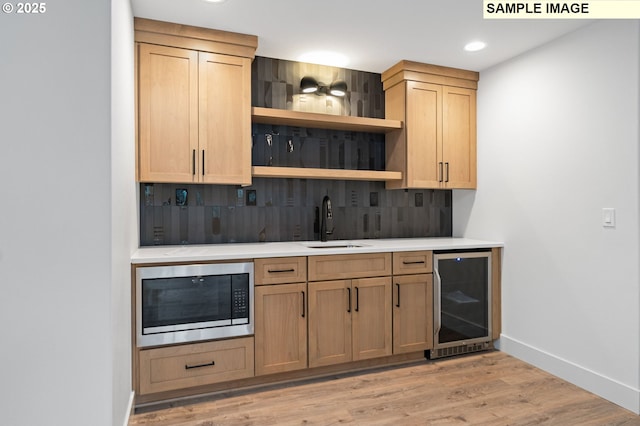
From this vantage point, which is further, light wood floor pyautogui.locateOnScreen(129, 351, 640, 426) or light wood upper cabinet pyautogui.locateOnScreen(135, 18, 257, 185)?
light wood upper cabinet pyautogui.locateOnScreen(135, 18, 257, 185)

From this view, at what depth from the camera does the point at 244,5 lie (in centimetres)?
243

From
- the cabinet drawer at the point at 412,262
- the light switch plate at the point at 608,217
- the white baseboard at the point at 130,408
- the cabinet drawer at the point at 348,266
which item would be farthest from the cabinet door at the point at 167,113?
the light switch plate at the point at 608,217

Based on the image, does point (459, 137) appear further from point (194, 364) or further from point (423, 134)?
point (194, 364)

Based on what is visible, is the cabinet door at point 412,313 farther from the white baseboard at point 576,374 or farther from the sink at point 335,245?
the white baseboard at point 576,374

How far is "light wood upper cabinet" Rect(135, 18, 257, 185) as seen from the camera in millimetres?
2641

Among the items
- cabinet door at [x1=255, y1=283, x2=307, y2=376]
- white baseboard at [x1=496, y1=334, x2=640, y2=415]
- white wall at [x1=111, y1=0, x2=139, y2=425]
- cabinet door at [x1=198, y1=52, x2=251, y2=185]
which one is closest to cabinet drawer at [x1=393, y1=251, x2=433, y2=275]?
cabinet door at [x1=255, y1=283, x2=307, y2=376]

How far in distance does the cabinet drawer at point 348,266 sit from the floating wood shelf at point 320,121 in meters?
1.12

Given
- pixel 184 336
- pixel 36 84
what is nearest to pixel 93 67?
pixel 36 84

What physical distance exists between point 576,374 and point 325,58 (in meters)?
3.03

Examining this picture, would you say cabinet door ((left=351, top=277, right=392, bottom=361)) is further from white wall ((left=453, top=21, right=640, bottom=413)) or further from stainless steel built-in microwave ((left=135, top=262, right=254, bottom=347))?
white wall ((left=453, top=21, right=640, bottom=413))

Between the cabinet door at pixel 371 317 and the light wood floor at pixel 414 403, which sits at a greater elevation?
the cabinet door at pixel 371 317

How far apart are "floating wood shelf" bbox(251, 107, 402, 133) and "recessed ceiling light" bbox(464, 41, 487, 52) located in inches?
30.1

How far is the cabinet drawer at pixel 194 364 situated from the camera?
7.82 feet

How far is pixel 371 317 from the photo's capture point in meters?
2.94
